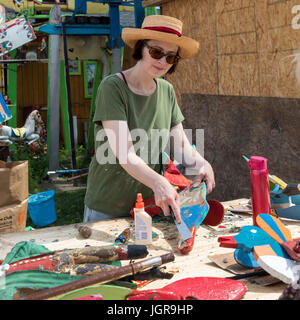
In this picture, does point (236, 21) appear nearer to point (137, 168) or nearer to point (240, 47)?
point (240, 47)

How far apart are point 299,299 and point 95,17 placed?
7.39 metres

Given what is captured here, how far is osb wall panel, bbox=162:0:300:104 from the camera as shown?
3541mm

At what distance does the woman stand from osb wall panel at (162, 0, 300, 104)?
1338 mm

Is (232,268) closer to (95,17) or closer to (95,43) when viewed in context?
(95,17)

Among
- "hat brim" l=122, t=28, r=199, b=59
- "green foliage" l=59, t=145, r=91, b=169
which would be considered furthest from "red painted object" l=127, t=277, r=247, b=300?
"green foliage" l=59, t=145, r=91, b=169

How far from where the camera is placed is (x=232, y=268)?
5.62 ft

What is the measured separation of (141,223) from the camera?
77.9 inches

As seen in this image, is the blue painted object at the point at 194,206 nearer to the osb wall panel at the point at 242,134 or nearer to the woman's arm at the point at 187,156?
the woman's arm at the point at 187,156

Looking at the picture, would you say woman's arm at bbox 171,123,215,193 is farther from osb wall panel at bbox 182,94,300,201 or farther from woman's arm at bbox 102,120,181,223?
osb wall panel at bbox 182,94,300,201

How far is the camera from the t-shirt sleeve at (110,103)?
226cm

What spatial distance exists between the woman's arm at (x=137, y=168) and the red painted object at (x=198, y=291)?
18.5 inches

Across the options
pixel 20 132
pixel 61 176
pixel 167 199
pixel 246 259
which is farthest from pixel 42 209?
pixel 20 132

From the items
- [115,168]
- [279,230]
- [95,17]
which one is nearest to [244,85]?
[115,168]

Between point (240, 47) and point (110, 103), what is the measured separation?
223 centimetres
